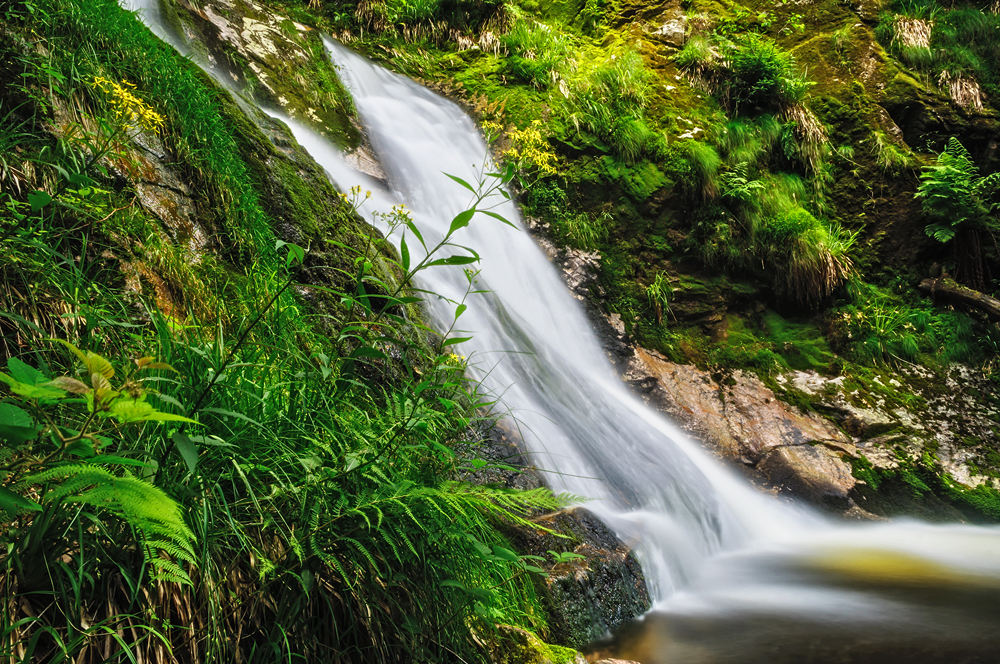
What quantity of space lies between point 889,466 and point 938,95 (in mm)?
5914

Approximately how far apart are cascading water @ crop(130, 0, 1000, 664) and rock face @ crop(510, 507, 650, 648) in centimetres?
14

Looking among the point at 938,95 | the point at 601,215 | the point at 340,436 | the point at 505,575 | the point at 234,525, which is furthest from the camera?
the point at 938,95

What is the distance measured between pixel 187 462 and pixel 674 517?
375 centimetres

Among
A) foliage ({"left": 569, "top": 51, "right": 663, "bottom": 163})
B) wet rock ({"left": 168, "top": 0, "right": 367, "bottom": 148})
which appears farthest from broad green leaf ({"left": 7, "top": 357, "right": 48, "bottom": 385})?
foliage ({"left": 569, "top": 51, "right": 663, "bottom": 163})

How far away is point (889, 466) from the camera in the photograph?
550 cm

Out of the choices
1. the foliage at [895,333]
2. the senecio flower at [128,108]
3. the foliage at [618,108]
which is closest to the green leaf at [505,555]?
the senecio flower at [128,108]

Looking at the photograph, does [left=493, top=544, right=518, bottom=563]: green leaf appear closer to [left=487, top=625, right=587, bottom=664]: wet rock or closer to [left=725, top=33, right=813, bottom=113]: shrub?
[left=487, top=625, right=587, bottom=664]: wet rock

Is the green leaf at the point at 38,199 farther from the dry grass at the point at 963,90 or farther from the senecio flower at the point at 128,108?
the dry grass at the point at 963,90

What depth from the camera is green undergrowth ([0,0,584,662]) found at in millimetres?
910

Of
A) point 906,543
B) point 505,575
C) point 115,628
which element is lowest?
point 906,543

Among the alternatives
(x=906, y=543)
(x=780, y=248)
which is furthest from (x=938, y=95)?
(x=906, y=543)

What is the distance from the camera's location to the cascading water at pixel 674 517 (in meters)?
2.71

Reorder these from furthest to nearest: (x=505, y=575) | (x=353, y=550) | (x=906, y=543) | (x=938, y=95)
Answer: (x=938, y=95) < (x=906, y=543) < (x=505, y=575) < (x=353, y=550)

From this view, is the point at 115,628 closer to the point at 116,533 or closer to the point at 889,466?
the point at 116,533
